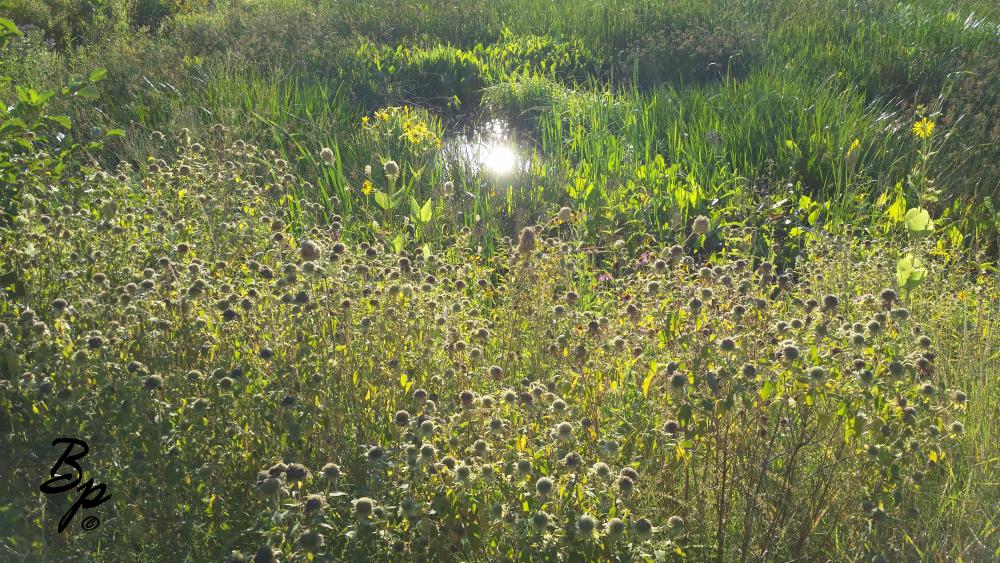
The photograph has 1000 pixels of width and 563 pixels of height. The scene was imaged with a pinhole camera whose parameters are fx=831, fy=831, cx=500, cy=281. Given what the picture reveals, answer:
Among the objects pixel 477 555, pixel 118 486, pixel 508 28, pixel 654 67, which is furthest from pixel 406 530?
pixel 508 28

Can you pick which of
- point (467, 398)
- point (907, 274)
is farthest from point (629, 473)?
point (907, 274)

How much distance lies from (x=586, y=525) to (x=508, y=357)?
1168 millimetres

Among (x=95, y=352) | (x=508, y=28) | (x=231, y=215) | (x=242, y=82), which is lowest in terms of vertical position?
(x=508, y=28)

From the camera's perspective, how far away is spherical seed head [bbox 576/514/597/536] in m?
1.78

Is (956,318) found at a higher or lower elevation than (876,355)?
lower

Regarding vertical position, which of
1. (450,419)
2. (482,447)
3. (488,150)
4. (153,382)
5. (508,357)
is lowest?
(488,150)

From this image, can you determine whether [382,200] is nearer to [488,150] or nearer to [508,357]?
[508,357]

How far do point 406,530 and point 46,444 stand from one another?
3.42ft

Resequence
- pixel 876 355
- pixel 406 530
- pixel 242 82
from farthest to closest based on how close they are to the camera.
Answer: pixel 242 82
pixel 876 355
pixel 406 530

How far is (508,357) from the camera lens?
2.91 metres

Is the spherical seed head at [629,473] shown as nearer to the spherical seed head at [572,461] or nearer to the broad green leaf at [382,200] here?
the spherical seed head at [572,461]

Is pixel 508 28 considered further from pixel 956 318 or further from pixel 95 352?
pixel 95 352

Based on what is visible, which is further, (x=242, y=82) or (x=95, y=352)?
(x=242, y=82)

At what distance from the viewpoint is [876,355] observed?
2.19 m
